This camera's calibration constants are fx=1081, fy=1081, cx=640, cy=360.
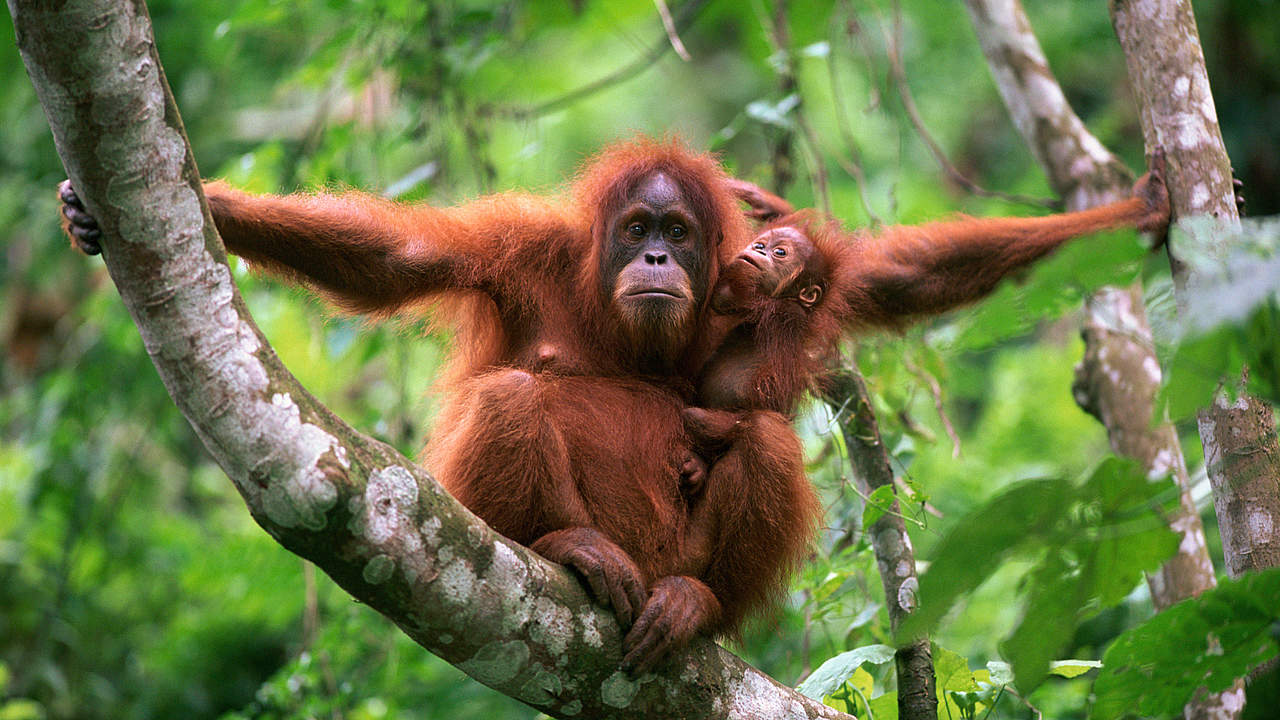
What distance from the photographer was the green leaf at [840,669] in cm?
335

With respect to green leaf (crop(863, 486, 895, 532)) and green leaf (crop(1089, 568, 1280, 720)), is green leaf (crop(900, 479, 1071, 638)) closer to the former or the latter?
green leaf (crop(1089, 568, 1280, 720))

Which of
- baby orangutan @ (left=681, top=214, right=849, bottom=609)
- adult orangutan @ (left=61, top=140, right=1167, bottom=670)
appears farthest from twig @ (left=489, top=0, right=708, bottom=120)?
baby orangutan @ (left=681, top=214, right=849, bottom=609)

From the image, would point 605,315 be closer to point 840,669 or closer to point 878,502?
point 878,502

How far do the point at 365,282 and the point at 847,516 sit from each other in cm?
241

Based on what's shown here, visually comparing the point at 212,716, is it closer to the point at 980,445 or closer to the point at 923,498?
the point at 980,445

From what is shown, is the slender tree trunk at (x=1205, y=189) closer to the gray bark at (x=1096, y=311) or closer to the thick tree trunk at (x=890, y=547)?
the gray bark at (x=1096, y=311)

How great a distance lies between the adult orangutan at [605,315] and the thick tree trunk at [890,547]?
1.02ft

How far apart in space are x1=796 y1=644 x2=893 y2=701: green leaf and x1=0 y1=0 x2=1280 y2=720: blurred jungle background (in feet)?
1.49

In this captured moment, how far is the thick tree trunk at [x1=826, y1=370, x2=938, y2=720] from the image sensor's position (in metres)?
3.65

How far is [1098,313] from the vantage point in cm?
463

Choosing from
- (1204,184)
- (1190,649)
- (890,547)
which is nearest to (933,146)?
(1204,184)

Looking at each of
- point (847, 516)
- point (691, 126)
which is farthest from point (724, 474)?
point (691, 126)

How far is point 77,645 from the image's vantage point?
8.93 metres

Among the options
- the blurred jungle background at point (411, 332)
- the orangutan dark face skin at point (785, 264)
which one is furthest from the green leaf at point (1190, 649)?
the orangutan dark face skin at point (785, 264)
